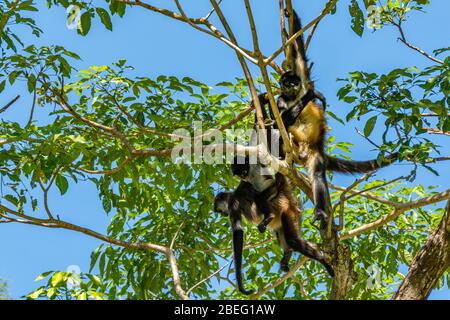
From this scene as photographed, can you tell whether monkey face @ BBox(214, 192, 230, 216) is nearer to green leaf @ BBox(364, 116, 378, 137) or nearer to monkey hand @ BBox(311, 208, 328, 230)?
monkey hand @ BBox(311, 208, 328, 230)

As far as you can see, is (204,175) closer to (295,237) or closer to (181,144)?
(181,144)

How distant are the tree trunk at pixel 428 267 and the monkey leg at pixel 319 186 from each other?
2.71 feet

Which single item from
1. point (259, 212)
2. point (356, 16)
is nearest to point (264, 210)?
point (259, 212)

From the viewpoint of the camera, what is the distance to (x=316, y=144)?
6484 mm

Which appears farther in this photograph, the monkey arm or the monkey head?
the monkey head

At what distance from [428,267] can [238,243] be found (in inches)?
91.3

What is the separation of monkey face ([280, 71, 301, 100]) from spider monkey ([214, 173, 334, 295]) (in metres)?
0.96

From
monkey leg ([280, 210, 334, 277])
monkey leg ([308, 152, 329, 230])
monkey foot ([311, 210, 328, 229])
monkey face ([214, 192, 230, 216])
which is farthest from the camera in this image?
monkey face ([214, 192, 230, 216])

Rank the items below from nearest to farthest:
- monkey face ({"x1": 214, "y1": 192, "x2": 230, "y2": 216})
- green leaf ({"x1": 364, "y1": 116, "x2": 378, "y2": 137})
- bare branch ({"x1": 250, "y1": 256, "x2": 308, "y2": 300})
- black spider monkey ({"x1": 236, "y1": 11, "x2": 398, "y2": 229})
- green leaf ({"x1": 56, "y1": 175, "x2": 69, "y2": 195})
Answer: green leaf ({"x1": 364, "y1": 116, "x2": 378, "y2": 137}) → green leaf ({"x1": 56, "y1": 175, "x2": 69, "y2": 195}) → bare branch ({"x1": 250, "y1": 256, "x2": 308, "y2": 300}) → black spider monkey ({"x1": 236, "y1": 11, "x2": 398, "y2": 229}) → monkey face ({"x1": 214, "y1": 192, "x2": 230, "y2": 216})

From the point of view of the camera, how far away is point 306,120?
6652 millimetres

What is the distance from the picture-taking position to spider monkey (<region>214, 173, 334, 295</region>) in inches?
249

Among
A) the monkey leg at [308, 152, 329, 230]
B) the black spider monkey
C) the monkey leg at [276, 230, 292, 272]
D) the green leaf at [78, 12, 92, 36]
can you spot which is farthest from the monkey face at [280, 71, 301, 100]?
the green leaf at [78, 12, 92, 36]

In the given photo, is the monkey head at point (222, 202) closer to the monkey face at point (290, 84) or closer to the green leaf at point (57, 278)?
the monkey face at point (290, 84)
